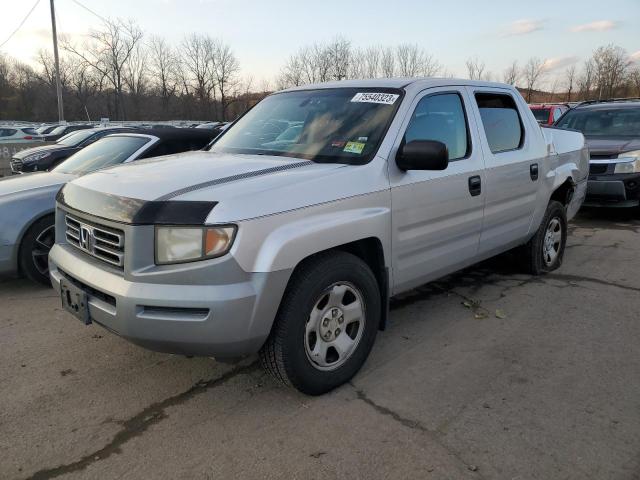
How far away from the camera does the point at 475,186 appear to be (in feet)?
12.6

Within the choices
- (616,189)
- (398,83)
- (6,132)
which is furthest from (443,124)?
(6,132)

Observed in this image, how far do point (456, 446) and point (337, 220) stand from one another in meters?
1.30

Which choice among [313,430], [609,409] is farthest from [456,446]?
[609,409]

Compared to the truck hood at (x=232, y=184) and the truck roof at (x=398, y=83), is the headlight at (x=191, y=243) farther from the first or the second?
the truck roof at (x=398, y=83)

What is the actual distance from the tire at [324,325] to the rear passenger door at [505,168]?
4.93ft

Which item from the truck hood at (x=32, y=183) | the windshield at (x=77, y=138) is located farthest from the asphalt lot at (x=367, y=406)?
the windshield at (x=77, y=138)

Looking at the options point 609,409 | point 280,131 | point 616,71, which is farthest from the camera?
point 616,71

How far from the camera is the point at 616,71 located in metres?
51.8

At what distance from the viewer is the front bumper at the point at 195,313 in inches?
97.8

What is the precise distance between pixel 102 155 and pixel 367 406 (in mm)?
4712

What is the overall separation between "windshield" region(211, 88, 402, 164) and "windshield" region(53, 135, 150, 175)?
237 centimetres

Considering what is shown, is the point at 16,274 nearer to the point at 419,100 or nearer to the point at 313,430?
the point at 313,430

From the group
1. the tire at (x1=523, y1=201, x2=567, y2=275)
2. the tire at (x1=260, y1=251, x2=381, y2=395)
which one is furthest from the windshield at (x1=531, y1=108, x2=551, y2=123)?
the tire at (x1=260, y1=251, x2=381, y2=395)

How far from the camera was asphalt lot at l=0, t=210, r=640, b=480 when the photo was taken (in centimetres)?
245
